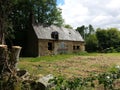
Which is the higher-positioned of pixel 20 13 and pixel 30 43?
pixel 20 13

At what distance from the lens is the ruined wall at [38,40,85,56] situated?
118 feet

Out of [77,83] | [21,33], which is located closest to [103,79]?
[77,83]

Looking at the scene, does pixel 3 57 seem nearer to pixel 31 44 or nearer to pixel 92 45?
pixel 31 44

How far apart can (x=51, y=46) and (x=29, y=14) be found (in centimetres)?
708

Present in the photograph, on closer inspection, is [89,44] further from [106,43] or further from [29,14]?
[29,14]

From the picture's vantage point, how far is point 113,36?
58625 millimetres

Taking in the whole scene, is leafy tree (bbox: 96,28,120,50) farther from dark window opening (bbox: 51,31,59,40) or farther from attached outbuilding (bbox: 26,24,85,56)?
dark window opening (bbox: 51,31,59,40)

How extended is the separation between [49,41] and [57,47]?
1.90m

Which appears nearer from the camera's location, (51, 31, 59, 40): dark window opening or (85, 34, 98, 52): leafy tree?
(51, 31, 59, 40): dark window opening

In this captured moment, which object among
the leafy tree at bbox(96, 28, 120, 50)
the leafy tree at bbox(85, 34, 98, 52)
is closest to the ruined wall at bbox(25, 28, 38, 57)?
the leafy tree at bbox(85, 34, 98, 52)

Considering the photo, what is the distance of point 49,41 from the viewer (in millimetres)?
36938

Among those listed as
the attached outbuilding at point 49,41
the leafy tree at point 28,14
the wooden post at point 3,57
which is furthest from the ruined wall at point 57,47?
the wooden post at point 3,57

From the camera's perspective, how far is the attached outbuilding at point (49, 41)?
3562 cm

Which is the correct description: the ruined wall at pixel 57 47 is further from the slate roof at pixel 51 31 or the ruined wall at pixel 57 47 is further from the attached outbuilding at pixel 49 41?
the slate roof at pixel 51 31
